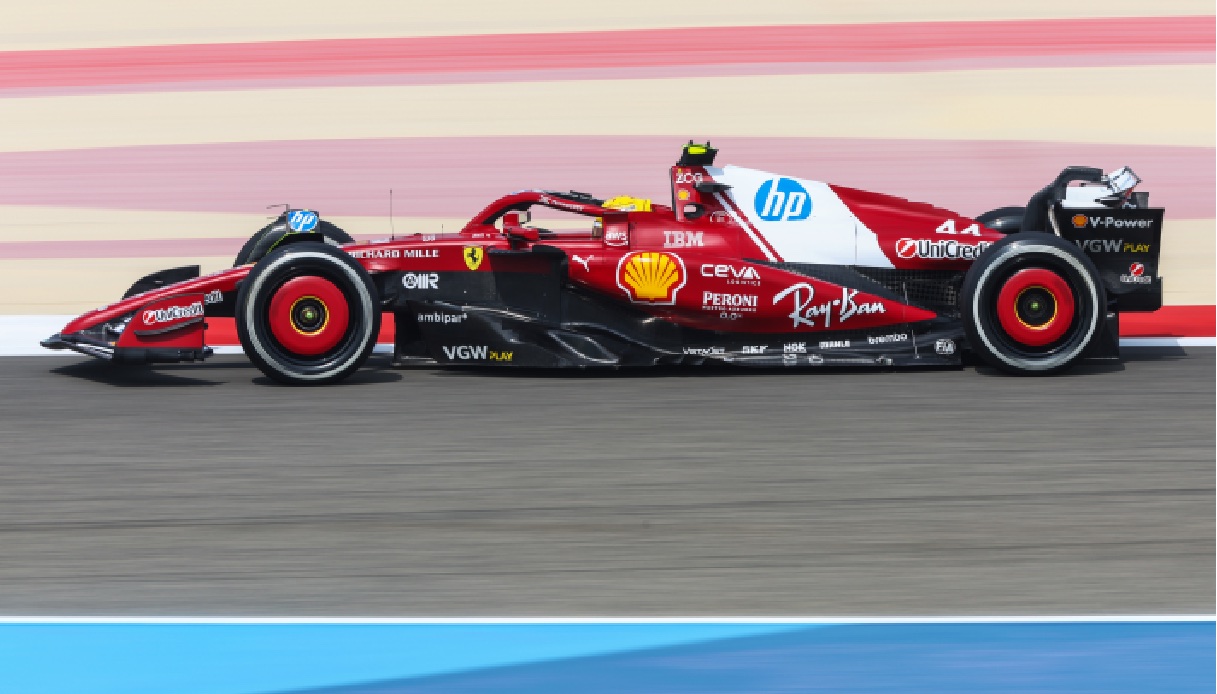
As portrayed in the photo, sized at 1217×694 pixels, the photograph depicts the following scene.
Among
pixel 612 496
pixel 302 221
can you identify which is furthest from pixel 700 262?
pixel 612 496

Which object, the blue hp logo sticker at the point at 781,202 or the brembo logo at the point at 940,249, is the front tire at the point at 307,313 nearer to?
the blue hp logo sticker at the point at 781,202

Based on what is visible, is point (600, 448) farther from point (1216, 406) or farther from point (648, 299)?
point (1216, 406)

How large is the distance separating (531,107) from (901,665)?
37.9 feet

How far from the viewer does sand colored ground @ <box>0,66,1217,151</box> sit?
1420 cm

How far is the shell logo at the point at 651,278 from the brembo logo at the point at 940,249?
109cm

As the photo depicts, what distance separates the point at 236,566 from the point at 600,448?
1.83m

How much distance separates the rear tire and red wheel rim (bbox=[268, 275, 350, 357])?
2.92 m

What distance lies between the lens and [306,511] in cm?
483

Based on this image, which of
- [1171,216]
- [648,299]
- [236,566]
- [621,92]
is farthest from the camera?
[621,92]

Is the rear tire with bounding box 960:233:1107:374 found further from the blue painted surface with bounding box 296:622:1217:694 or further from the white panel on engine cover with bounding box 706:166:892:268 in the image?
the blue painted surface with bounding box 296:622:1217:694

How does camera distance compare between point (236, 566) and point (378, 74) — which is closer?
point (236, 566)

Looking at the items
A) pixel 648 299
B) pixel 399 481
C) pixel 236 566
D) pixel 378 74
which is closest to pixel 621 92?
pixel 378 74

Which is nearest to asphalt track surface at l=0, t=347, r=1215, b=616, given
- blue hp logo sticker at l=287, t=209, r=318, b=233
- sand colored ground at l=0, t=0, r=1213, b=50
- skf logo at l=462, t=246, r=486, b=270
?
skf logo at l=462, t=246, r=486, b=270

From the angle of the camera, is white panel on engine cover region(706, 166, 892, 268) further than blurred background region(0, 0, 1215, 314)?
No
